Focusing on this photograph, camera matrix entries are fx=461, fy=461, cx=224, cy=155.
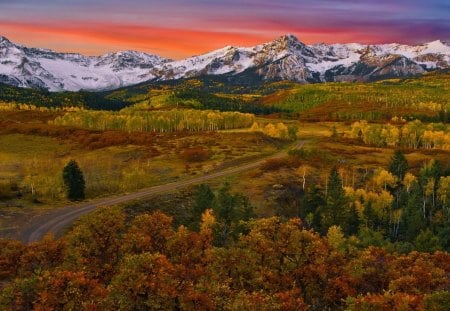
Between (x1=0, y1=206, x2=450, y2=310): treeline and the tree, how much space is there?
2547 inches

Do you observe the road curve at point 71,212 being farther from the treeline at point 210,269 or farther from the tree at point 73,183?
the treeline at point 210,269

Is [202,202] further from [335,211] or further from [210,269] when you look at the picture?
[210,269]

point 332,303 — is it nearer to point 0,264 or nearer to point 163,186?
point 0,264

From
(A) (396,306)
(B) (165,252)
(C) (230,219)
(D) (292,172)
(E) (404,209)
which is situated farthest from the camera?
(D) (292,172)

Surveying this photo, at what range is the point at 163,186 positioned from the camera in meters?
130

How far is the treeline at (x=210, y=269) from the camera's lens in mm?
32500

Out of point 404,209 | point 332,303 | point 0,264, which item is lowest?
point 404,209

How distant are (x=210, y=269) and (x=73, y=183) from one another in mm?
80922

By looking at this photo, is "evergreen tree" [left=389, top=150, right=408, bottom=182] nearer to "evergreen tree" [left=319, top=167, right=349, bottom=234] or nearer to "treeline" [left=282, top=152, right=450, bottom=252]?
"treeline" [left=282, top=152, right=450, bottom=252]

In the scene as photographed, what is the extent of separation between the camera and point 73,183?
373 feet

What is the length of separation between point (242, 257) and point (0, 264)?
23388 millimetres

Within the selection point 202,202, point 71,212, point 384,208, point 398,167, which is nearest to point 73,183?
point 71,212

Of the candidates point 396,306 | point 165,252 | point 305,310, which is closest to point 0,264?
point 165,252

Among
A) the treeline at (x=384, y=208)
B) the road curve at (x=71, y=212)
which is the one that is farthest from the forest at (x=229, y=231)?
the road curve at (x=71, y=212)
